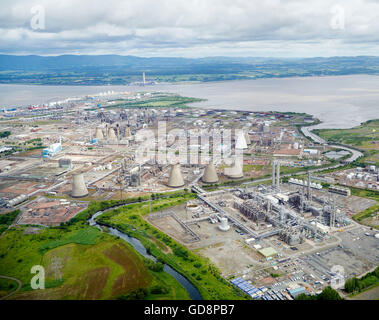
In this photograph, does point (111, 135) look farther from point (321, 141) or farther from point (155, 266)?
point (155, 266)

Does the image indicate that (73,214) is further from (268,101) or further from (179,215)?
(268,101)

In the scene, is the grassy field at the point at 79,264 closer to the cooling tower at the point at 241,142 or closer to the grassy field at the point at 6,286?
the grassy field at the point at 6,286

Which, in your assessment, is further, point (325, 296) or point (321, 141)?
point (321, 141)

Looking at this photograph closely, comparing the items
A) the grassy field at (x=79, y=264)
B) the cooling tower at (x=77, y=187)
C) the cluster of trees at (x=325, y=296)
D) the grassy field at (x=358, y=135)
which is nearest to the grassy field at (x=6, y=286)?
the grassy field at (x=79, y=264)

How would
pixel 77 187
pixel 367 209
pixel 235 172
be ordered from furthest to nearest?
pixel 235 172
pixel 77 187
pixel 367 209

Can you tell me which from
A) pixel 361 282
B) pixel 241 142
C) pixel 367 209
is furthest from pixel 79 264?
pixel 241 142

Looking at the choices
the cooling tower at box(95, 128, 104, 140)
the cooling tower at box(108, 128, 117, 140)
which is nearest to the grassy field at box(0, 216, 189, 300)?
the cooling tower at box(108, 128, 117, 140)

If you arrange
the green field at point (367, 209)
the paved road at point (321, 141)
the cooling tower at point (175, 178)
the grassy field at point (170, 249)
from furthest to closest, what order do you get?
the paved road at point (321, 141) < the cooling tower at point (175, 178) < the green field at point (367, 209) < the grassy field at point (170, 249)

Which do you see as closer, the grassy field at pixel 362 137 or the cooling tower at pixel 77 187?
the cooling tower at pixel 77 187
